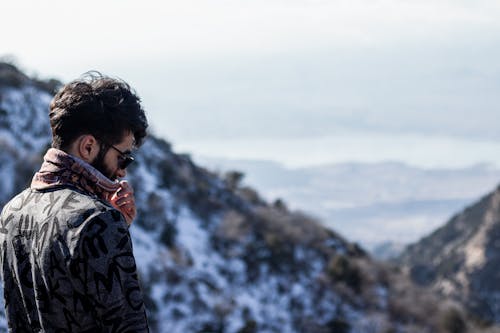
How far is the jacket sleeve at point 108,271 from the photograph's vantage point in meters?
2.29

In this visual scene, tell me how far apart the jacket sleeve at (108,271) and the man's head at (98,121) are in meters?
0.26

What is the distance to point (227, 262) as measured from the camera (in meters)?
23.8

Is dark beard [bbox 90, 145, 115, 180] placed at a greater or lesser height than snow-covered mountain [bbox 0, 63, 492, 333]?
greater

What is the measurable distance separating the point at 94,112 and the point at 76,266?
0.48 m

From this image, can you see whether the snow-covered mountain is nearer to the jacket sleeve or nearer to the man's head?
the man's head

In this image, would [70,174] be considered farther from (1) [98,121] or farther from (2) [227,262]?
(2) [227,262]

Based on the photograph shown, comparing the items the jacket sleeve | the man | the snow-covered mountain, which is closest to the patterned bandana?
the man

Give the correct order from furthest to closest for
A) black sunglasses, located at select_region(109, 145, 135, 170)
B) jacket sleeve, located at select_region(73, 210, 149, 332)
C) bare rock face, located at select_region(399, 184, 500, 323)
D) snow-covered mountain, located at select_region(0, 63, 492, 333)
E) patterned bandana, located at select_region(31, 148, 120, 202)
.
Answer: bare rock face, located at select_region(399, 184, 500, 323), snow-covered mountain, located at select_region(0, 63, 492, 333), black sunglasses, located at select_region(109, 145, 135, 170), patterned bandana, located at select_region(31, 148, 120, 202), jacket sleeve, located at select_region(73, 210, 149, 332)

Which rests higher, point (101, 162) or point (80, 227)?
point (101, 162)

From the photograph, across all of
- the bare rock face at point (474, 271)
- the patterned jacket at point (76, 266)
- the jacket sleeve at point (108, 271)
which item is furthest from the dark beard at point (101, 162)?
the bare rock face at point (474, 271)

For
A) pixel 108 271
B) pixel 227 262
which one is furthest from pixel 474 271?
pixel 108 271

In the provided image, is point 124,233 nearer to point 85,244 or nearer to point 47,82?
point 85,244

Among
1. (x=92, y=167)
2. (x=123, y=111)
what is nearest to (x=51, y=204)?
(x=92, y=167)

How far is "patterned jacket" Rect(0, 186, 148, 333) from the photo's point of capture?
229cm
